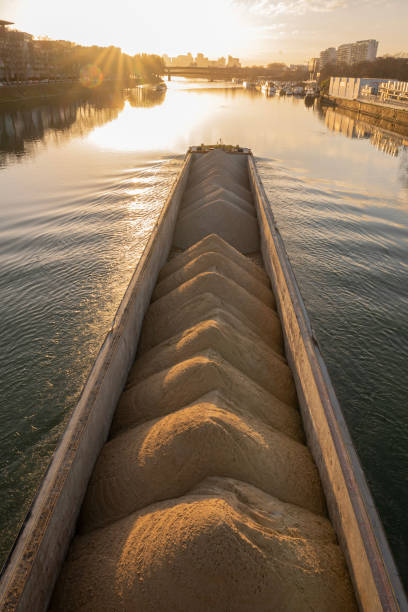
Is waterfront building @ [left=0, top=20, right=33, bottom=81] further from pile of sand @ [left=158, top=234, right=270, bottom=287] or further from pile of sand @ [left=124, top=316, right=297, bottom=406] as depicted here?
pile of sand @ [left=124, top=316, right=297, bottom=406]

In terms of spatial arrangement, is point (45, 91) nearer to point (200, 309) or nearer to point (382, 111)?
point (382, 111)

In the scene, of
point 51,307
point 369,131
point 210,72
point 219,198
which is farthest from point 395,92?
point 210,72

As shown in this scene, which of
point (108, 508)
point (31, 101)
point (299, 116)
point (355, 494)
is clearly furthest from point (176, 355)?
point (31, 101)

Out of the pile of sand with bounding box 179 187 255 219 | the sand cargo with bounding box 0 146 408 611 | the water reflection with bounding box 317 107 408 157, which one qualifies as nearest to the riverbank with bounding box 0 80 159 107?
the water reflection with bounding box 317 107 408 157

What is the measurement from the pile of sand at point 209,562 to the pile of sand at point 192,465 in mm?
248

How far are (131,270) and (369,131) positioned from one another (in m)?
41.1

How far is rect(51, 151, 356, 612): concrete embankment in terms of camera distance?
9.82ft

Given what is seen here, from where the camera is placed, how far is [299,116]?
185 feet

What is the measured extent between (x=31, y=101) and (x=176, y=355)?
6780 cm

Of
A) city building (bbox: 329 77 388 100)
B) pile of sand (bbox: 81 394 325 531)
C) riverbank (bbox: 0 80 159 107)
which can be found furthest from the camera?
city building (bbox: 329 77 388 100)

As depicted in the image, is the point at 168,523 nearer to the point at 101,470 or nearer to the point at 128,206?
the point at 101,470

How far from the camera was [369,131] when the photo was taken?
4200 cm

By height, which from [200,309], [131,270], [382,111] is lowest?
[131,270]

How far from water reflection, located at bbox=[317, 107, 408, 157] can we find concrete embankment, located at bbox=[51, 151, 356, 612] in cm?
3112
